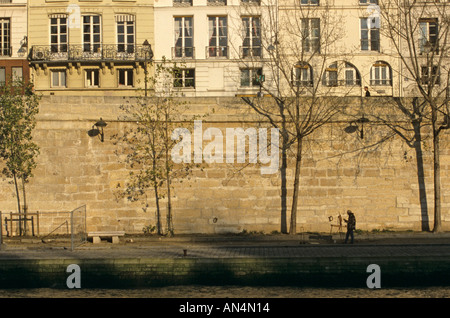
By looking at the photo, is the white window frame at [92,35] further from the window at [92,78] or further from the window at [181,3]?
the window at [181,3]

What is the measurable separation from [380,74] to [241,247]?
19.0 meters

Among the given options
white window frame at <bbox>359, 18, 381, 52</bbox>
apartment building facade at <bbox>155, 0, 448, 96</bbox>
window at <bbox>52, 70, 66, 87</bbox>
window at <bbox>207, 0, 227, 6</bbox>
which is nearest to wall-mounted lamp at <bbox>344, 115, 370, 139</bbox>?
apartment building facade at <bbox>155, 0, 448, 96</bbox>

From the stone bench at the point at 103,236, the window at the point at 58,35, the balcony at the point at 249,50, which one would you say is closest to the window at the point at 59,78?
the window at the point at 58,35

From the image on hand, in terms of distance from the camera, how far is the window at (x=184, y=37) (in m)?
39.2

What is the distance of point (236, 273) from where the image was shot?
1995cm

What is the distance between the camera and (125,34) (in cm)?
3975

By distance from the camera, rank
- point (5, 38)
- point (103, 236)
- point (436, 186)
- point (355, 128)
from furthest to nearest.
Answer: point (5, 38) → point (355, 128) → point (436, 186) → point (103, 236)

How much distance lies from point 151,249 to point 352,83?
1917 cm

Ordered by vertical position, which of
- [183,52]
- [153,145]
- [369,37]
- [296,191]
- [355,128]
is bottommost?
[296,191]

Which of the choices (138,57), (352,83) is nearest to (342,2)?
(352,83)

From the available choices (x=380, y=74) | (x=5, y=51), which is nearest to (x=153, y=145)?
(x=380, y=74)

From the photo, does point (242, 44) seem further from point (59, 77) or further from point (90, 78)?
point (59, 77)

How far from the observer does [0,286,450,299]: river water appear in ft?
62.8
